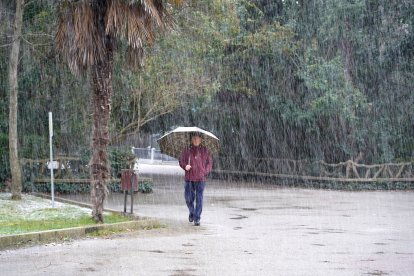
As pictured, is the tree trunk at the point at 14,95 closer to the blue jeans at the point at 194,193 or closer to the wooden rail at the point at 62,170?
the wooden rail at the point at 62,170

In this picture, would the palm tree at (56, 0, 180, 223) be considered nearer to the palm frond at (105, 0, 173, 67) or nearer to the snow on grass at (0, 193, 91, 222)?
the palm frond at (105, 0, 173, 67)

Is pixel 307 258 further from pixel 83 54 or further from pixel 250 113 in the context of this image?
pixel 250 113

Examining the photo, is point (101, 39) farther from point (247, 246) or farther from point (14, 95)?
point (14, 95)

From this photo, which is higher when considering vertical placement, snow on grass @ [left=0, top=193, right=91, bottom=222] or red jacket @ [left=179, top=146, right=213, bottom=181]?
red jacket @ [left=179, top=146, right=213, bottom=181]

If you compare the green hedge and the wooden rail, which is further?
the wooden rail

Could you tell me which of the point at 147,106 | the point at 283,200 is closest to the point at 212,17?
the point at 147,106

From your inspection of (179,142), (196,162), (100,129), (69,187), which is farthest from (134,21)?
(69,187)

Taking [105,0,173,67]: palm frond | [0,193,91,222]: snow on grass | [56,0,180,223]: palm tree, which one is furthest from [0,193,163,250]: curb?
[105,0,173,67]: palm frond

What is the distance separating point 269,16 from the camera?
3053cm

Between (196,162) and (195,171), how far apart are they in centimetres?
19

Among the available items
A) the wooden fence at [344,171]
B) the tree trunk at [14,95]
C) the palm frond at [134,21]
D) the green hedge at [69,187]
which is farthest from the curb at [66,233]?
the wooden fence at [344,171]

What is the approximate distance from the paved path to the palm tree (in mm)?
1800

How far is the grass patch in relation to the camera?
12.7 metres

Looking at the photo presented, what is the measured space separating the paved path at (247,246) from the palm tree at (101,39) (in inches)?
70.9
